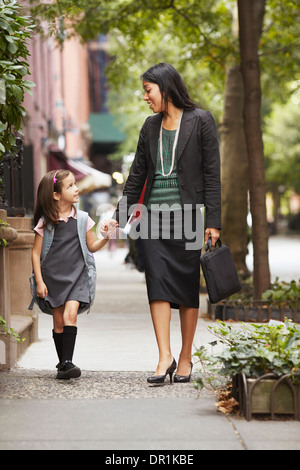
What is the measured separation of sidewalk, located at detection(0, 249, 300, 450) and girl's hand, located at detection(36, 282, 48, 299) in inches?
22.6

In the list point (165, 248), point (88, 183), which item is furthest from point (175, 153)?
point (88, 183)

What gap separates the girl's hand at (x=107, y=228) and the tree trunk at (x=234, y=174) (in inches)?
304

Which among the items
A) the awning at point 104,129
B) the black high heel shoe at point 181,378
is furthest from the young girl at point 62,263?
the awning at point 104,129

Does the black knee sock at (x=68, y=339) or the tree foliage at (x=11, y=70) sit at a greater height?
the tree foliage at (x=11, y=70)

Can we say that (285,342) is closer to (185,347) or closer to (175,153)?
(185,347)

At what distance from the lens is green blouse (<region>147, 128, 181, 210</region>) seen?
18.4 feet

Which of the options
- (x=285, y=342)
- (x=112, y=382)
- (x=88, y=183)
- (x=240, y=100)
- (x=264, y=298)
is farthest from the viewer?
(x=88, y=183)

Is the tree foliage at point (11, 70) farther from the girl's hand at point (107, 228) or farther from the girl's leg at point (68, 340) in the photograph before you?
the girl's leg at point (68, 340)

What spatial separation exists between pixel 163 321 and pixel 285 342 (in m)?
1.01

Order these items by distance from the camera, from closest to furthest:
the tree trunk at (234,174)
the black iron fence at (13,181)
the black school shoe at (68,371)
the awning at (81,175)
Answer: the black school shoe at (68,371) → the black iron fence at (13,181) → the tree trunk at (234,174) → the awning at (81,175)

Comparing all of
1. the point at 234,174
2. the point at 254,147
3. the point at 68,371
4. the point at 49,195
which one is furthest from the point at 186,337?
the point at 234,174

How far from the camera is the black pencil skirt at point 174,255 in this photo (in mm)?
5551

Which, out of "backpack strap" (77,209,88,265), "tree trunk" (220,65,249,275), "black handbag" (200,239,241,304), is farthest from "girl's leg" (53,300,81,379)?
"tree trunk" (220,65,249,275)

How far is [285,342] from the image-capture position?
482 cm
